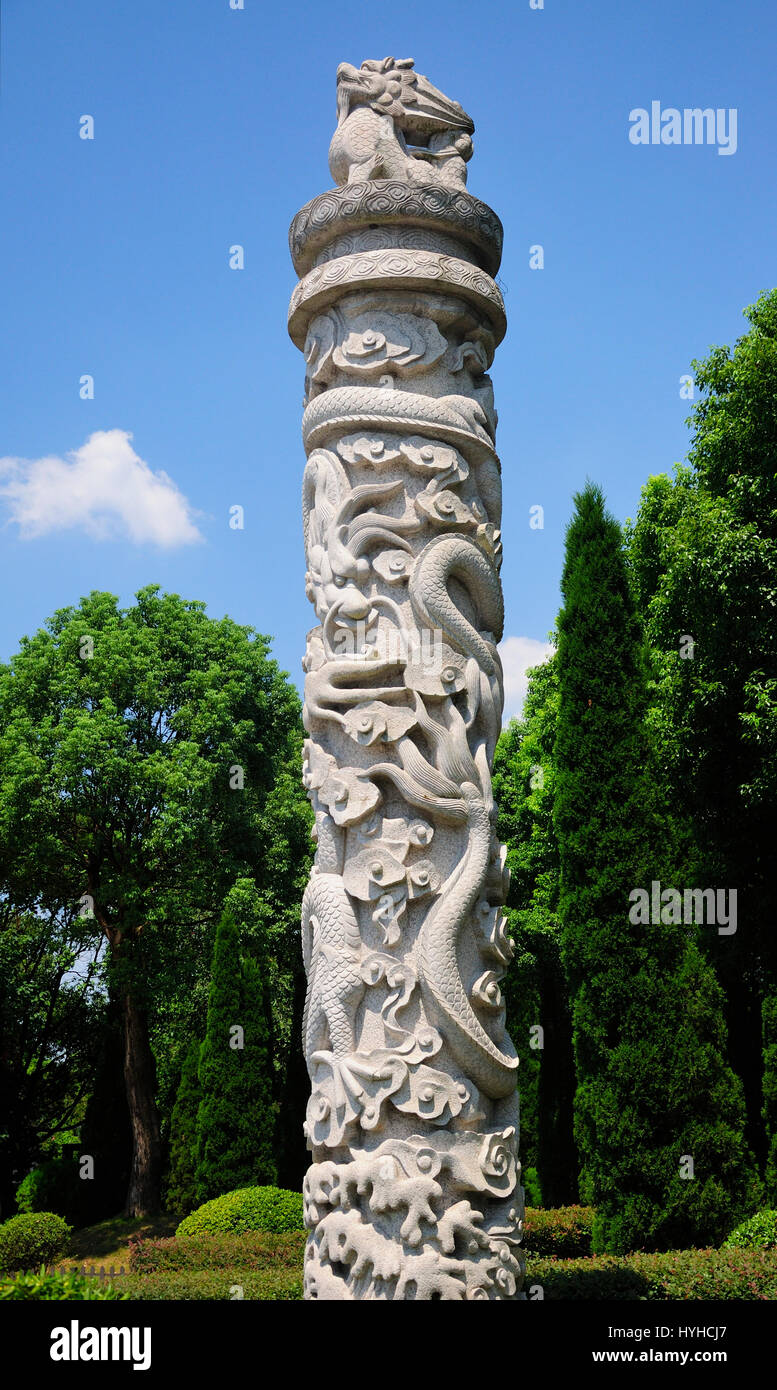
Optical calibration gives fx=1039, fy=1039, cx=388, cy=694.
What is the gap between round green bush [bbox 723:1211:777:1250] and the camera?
7.20 m

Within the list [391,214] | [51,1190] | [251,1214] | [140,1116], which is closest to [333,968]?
[391,214]

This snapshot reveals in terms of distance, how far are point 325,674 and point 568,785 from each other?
564 cm

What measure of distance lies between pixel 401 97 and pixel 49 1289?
4.73m

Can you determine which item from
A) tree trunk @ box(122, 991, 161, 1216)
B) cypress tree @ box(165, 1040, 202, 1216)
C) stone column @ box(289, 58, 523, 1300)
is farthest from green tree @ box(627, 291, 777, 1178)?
tree trunk @ box(122, 991, 161, 1216)

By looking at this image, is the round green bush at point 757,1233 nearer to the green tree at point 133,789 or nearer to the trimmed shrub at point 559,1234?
the trimmed shrub at point 559,1234

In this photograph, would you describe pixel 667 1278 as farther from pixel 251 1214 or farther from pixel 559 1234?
pixel 251 1214

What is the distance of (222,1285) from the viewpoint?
5.64 m

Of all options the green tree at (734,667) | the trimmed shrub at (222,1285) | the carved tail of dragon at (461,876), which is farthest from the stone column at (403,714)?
the green tree at (734,667)

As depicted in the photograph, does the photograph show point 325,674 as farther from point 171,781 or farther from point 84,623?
point 84,623

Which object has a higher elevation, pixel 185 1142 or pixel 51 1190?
pixel 185 1142

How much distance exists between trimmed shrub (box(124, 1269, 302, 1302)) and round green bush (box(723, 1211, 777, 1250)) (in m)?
3.27
